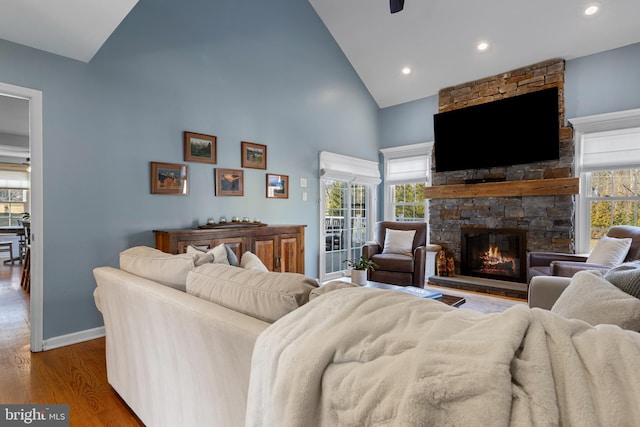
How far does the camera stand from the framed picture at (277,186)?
4391 millimetres

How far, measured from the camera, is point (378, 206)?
6273mm

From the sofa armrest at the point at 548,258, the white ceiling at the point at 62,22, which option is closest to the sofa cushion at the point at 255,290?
the white ceiling at the point at 62,22

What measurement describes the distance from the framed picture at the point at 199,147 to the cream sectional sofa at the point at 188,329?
75.3 inches

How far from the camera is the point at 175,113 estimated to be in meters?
3.46

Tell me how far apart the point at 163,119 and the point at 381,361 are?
3452mm

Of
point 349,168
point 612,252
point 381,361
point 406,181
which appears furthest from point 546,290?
point 406,181

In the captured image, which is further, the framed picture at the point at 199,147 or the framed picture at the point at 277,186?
the framed picture at the point at 277,186

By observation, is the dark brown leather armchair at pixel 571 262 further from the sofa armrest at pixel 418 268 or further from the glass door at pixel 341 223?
the glass door at pixel 341 223

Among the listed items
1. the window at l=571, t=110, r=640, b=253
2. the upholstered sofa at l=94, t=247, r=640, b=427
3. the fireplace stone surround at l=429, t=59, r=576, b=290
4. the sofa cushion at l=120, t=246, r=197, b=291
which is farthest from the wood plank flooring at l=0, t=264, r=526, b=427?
the window at l=571, t=110, r=640, b=253

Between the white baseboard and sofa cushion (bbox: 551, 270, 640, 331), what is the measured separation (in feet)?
11.4

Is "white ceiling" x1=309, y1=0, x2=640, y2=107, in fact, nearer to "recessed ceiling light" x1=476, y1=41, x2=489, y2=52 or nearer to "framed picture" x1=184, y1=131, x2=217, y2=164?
"recessed ceiling light" x1=476, y1=41, x2=489, y2=52

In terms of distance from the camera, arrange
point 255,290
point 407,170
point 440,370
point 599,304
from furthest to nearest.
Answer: point 407,170, point 255,290, point 599,304, point 440,370

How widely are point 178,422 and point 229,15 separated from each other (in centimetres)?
419

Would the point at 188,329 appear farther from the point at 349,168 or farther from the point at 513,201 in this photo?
the point at 513,201
